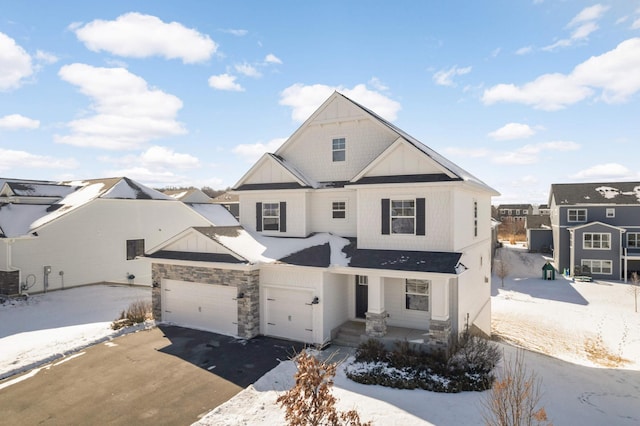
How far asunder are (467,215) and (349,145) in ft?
19.7

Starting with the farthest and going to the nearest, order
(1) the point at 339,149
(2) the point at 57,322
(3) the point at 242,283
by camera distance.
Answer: (1) the point at 339,149, (2) the point at 57,322, (3) the point at 242,283

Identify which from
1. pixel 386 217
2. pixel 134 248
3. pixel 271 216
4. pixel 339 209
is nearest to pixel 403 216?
pixel 386 217

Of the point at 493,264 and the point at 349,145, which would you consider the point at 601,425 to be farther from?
the point at 493,264

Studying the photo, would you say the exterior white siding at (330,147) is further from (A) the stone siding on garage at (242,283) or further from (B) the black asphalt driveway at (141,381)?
(B) the black asphalt driveway at (141,381)

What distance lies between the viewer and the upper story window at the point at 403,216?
551 inches

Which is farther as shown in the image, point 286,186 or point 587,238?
point 587,238

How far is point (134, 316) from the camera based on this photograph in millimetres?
16312

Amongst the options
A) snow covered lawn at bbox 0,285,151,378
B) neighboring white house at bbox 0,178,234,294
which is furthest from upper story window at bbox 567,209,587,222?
snow covered lawn at bbox 0,285,151,378

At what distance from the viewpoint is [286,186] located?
56.7ft

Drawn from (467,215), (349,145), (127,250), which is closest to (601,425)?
(467,215)

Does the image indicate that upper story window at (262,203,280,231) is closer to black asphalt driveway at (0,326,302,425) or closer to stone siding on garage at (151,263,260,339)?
stone siding on garage at (151,263,260,339)

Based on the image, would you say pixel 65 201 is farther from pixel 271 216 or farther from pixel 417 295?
pixel 417 295

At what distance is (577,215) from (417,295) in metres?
31.9

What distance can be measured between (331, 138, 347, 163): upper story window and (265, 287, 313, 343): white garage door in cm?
657
